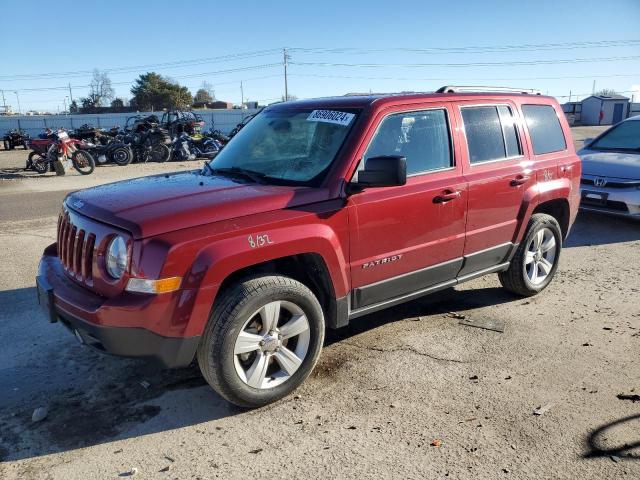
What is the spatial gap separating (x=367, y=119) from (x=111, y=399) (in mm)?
2556

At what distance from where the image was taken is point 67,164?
1702 cm

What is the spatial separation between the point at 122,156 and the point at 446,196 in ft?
57.0

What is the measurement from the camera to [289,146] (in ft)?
13.1

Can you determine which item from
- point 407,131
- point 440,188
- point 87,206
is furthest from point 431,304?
point 87,206

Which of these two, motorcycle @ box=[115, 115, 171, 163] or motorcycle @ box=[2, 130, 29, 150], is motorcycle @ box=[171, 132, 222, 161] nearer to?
motorcycle @ box=[115, 115, 171, 163]

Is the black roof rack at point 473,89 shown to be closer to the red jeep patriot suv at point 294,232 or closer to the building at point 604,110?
the red jeep patriot suv at point 294,232

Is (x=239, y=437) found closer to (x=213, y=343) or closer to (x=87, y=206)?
(x=213, y=343)

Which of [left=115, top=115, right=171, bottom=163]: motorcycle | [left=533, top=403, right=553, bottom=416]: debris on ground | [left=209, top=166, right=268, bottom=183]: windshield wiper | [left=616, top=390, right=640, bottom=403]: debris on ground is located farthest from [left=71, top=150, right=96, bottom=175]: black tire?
[left=616, top=390, right=640, bottom=403]: debris on ground

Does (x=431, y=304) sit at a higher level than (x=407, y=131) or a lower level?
lower

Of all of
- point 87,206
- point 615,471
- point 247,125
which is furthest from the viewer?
point 247,125

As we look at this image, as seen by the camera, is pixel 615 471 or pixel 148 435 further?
pixel 148 435

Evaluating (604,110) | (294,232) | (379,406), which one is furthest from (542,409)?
(604,110)

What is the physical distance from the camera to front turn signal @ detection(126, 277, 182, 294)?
2830 mm

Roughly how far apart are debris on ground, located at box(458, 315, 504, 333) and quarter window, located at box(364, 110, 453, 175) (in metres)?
1.43
